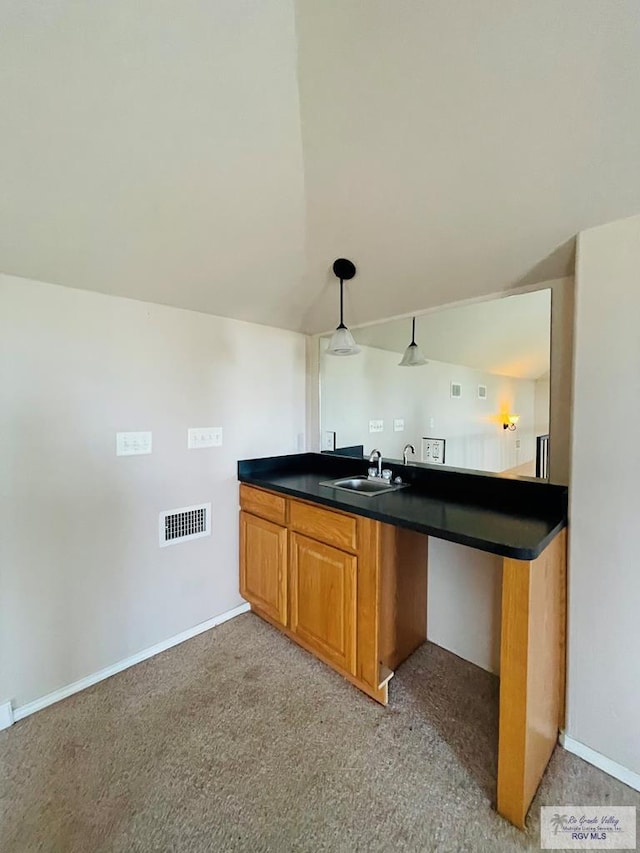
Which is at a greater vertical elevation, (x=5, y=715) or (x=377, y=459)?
(x=377, y=459)

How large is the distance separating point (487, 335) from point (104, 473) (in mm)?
2274

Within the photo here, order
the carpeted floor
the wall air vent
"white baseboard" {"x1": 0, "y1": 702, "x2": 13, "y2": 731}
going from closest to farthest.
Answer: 1. the carpeted floor
2. "white baseboard" {"x1": 0, "y1": 702, "x2": 13, "y2": 731}
3. the wall air vent

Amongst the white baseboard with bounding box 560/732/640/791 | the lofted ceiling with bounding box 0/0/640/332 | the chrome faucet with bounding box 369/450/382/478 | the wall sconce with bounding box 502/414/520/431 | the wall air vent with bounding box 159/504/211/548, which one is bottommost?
the white baseboard with bounding box 560/732/640/791

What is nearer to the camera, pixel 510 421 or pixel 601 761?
pixel 601 761

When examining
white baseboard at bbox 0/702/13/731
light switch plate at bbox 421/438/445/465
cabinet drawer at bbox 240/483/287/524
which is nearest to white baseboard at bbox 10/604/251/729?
white baseboard at bbox 0/702/13/731

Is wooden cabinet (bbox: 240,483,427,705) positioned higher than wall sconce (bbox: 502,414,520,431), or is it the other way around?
wall sconce (bbox: 502,414,520,431)

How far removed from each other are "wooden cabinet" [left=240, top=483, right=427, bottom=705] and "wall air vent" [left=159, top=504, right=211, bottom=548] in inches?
10.6

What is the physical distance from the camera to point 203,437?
7.23ft

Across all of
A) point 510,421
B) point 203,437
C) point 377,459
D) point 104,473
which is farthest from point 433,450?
point 104,473

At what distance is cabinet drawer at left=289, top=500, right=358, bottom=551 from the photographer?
5.59 ft

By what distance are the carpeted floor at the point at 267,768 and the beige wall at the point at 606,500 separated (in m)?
0.29

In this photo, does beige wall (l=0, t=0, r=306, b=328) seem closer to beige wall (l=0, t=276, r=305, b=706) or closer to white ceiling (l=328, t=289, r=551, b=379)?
beige wall (l=0, t=276, r=305, b=706)

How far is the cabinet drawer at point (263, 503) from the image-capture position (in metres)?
2.07

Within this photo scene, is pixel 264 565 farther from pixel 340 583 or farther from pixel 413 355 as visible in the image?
pixel 413 355
